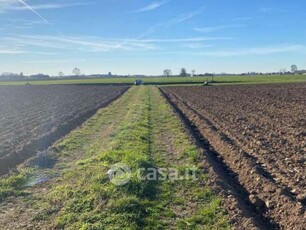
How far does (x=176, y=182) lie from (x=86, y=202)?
7.58 feet

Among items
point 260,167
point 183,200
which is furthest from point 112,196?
point 260,167

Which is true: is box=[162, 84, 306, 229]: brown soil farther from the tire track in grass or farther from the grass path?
the grass path

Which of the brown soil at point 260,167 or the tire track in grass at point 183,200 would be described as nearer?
the tire track in grass at point 183,200

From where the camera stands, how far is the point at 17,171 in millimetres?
10695

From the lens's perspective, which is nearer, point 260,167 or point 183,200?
point 183,200

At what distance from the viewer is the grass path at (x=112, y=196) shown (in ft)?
23.1

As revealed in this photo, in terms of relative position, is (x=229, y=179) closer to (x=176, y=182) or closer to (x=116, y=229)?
(x=176, y=182)

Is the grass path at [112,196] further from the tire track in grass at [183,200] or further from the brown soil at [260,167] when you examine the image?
the brown soil at [260,167]

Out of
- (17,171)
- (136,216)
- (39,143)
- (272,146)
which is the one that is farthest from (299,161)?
(39,143)

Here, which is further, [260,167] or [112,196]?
[260,167]

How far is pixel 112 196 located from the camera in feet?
26.8

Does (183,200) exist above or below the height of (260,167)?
below

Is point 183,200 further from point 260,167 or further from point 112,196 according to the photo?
point 260,167

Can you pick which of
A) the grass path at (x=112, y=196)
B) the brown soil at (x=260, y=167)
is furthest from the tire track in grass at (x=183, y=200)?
the brown soil at (x=260, y=167)
